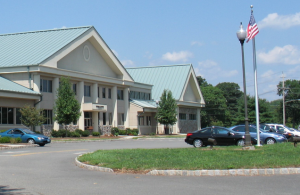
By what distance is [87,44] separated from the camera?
155 ft

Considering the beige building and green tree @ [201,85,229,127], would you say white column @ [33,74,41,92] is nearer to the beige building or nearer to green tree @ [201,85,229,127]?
the beige building

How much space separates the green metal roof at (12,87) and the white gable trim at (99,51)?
2.79m

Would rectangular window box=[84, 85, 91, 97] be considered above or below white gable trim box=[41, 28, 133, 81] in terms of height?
below

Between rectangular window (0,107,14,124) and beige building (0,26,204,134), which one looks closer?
rectangular window (0,107,14,124)

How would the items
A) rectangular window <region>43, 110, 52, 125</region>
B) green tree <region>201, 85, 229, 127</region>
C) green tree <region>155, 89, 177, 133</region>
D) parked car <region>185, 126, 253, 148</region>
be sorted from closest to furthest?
parked car <region>185, 126, 253, 148</region> < rectangular window <region>43, 110, 52, 125</region> < green tree <region>155, 89, 177, 133</region> < green tree <region>201, 85, 229, 127</region>

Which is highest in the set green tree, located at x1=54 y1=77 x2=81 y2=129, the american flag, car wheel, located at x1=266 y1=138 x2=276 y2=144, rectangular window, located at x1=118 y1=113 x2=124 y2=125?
the american flag

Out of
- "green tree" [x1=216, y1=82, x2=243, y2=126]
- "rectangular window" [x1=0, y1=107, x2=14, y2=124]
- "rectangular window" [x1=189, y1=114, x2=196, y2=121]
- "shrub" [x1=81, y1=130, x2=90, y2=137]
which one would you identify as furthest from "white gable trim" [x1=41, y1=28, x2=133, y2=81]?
"green tree" [x1=216, y1=82, x2=243, y2=126]

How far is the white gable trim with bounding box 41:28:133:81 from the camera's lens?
4038cm

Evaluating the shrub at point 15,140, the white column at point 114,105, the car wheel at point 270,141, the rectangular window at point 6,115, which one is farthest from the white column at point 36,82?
the car wheel at point 270,141

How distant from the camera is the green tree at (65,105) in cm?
3938

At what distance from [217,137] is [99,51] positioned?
27.5 metres

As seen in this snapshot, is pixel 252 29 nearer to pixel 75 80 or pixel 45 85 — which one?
pixel 45 85

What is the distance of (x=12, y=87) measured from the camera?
3741 cm

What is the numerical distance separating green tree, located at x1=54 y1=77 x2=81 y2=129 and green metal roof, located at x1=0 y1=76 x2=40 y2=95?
2238mm
